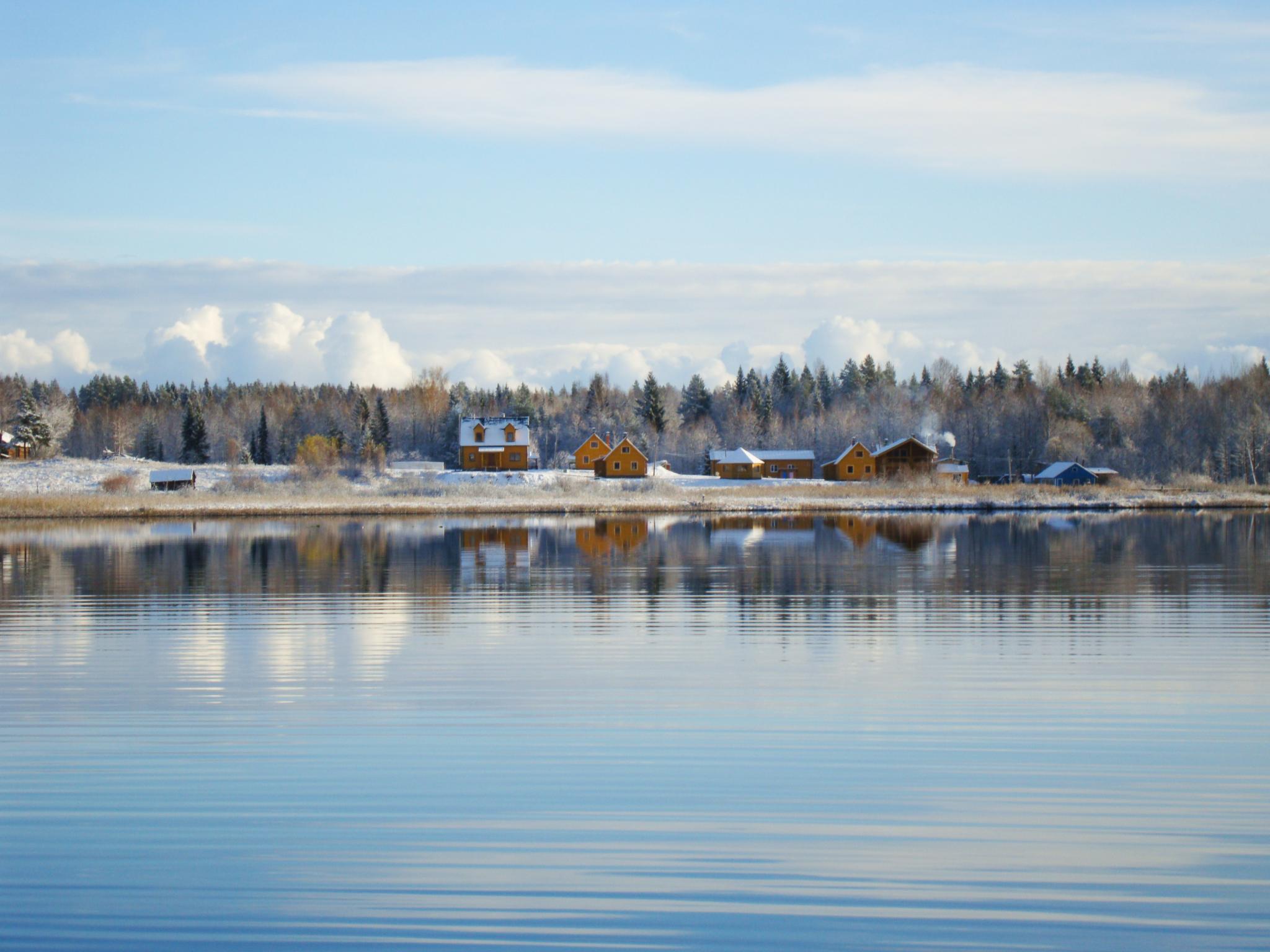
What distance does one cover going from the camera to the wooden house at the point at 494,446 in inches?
3821

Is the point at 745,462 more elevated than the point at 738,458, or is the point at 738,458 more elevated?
the point at 738,458

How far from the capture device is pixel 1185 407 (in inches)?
3944

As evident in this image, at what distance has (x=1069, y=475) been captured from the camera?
3460 inches

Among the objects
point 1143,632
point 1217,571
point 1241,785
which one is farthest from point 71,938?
point 1217,571

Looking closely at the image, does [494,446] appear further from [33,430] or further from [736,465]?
[33,430]

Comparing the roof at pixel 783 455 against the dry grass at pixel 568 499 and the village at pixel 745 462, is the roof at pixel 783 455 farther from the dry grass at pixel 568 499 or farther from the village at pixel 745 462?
the dry grass at pixel 568 499

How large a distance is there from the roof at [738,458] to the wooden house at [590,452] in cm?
1036

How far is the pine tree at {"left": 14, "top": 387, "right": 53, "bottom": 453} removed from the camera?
9631 cm

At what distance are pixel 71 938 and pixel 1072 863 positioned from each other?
Answer: 6777mm

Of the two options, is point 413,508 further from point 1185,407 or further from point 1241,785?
point 1185,407

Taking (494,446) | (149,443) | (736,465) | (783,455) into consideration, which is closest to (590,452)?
(494,446)

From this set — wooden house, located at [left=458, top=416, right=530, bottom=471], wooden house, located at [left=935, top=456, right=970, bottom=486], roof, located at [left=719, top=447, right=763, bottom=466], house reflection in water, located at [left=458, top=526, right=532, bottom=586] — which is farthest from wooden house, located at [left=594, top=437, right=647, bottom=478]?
house reflection in water, located at [left=458, top=526, right=532, bottom=586]

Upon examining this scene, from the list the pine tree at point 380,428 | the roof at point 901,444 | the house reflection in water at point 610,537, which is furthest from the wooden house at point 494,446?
the house reflection in water at point 610,537

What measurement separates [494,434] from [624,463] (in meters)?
12.3
